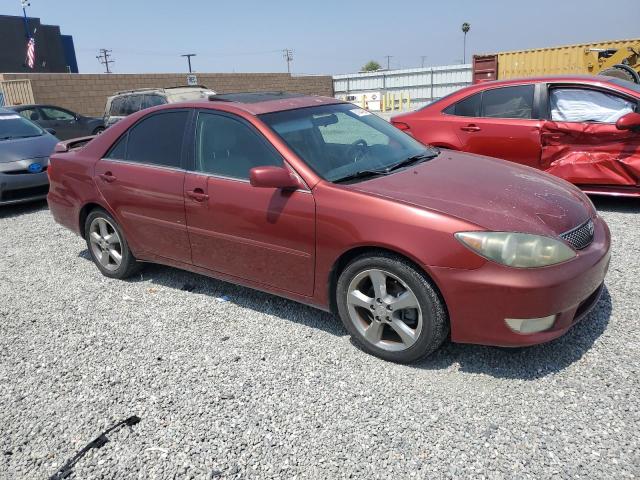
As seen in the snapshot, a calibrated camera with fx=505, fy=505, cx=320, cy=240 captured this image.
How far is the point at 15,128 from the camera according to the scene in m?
8.70

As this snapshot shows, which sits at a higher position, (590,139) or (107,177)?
(107,177)

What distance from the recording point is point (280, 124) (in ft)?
11.8

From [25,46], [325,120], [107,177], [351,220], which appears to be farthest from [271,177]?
[25,46]

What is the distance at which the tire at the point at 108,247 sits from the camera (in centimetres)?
451

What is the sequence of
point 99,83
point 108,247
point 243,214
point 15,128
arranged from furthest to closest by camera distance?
1. point 99,83
2. point 15,128
3. point 108,247
4. point 243,214

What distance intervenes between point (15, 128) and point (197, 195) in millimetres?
6810

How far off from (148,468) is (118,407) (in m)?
0.57

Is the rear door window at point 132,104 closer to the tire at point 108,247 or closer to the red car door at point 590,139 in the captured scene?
the tire at point 108,247

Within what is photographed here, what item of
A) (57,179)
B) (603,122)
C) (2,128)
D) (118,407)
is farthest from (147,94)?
(118,407)

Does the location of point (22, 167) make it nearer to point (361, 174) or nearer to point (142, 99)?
point (142, 99)

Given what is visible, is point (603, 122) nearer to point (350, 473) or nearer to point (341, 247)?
point (341, 247)

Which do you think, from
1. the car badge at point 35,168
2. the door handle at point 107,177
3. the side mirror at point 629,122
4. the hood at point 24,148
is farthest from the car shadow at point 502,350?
the hood at point 24,148

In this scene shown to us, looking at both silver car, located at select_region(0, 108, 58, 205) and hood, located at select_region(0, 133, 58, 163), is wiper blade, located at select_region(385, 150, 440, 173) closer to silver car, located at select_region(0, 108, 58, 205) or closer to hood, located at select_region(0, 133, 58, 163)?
silver car, located at select_region(0, 108, 58, 205)

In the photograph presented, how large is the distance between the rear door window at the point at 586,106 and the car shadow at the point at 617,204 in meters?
1.02
